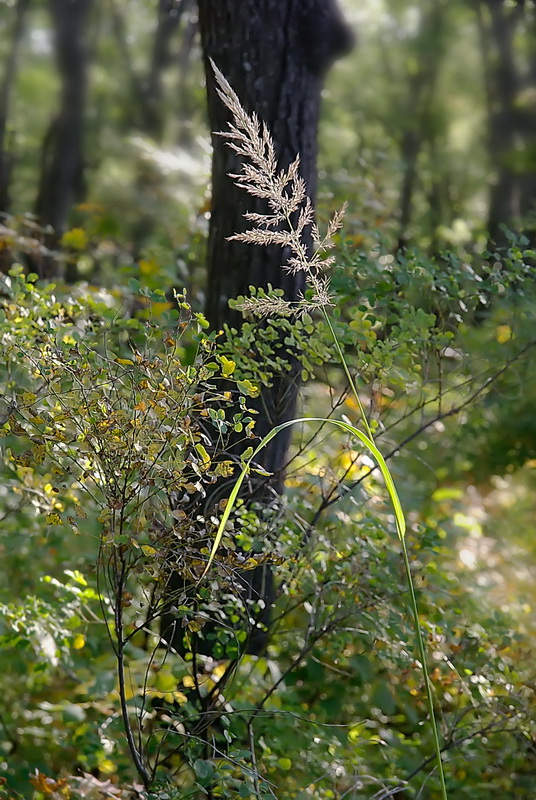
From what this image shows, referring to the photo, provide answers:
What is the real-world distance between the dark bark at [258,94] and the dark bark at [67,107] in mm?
7091

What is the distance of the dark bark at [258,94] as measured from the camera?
2654 mm

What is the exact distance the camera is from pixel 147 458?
1.75m

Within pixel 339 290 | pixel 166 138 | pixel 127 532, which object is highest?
pixel 166 138

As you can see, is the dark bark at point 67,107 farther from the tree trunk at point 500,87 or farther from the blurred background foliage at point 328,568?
the tree trunk at point 500,87

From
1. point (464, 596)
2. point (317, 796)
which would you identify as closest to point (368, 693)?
point (464, 596)

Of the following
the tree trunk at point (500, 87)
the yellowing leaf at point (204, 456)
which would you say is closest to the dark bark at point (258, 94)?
the yellowing leaf at point (204, 456)

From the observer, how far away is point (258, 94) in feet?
8.79

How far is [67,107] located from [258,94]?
8.70 meters

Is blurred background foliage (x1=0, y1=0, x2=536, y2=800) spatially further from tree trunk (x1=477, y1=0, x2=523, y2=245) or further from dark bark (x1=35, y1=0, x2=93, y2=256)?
tree trunk (x1=477, y1=0, x2=523, y2=245)

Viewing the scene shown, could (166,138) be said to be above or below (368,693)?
above

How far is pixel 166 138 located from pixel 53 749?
13.0 metres

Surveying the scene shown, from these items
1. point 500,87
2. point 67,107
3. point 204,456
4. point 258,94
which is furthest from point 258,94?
point 500,87

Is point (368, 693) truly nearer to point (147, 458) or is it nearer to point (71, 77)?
point (147, 458)

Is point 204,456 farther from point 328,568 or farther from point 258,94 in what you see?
point 258,94
